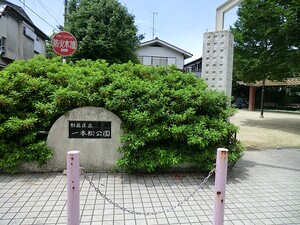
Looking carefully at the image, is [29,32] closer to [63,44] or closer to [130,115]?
[63,44]

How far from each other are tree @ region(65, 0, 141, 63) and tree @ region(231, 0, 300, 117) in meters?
6.85

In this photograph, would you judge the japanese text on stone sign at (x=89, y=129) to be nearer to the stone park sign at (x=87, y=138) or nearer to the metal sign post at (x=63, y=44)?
the stone park sign at (x=87, y=138)

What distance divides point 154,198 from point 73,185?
66.0 inches

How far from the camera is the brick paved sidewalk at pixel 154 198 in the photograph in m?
2.83

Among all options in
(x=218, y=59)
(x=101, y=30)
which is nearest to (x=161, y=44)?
(x=101, y=30)

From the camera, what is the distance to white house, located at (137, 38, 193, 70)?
23156 mm

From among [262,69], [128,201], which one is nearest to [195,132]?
[128,201]

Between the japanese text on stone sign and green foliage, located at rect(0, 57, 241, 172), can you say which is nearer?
green foliage, located at rect(0, 57, 241, 172)

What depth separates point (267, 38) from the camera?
10414mm

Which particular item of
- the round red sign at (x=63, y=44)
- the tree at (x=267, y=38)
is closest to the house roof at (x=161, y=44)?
the tree at (x=267, y=38)

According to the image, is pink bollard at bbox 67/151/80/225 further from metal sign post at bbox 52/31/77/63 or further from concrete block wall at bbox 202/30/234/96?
metal sign post at bbox 52/31/77/63

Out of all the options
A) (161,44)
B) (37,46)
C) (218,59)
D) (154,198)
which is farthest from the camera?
(161,44)

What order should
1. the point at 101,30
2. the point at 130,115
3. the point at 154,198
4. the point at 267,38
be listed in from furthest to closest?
the point at 101,30
the point at 267,38
the point at 130,115
the point at 154,198

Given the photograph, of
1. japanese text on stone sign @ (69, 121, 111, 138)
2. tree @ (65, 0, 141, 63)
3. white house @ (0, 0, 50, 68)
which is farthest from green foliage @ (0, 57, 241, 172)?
white house @ (0, 0, 50, 68)
